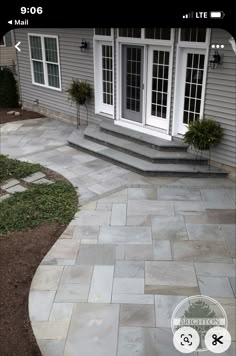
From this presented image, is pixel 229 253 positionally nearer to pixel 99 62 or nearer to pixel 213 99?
pixel 213 99

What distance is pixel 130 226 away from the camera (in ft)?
18.5

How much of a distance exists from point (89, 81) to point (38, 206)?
16.1 feet

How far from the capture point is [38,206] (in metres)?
6.15

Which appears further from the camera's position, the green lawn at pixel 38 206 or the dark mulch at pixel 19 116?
the dark mulch at pixel 19 116

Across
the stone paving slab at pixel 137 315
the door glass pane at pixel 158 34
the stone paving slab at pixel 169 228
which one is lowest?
the stone paving slab at pixel 169 228

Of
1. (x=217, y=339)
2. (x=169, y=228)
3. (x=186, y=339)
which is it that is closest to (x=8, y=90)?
(x=169, y=228)

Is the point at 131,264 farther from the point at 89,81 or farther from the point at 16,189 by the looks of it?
the point at 89,81

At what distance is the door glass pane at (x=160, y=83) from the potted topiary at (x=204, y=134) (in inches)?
57.7

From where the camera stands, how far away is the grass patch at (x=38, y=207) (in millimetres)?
5684

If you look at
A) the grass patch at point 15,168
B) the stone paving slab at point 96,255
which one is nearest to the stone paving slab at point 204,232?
the stone paving slab at point 96,255

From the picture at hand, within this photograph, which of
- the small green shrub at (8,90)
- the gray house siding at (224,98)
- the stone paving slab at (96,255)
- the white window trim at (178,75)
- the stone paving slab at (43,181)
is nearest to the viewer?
the stone paving slab at (96,255)

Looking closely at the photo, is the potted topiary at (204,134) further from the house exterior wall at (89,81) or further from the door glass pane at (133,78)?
the door glass pane at (133,78)

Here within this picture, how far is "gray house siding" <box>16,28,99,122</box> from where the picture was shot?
386 inches

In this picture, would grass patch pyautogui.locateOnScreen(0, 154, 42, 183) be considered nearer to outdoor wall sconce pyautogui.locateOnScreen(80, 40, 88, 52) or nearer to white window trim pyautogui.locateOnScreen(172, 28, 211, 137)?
white window trim pyautogui.locateOnScreen(172, 28, 211, 137)
